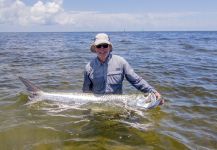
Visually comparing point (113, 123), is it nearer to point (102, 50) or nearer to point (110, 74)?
point (110, 74)

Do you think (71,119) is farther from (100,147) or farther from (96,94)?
(100,147)

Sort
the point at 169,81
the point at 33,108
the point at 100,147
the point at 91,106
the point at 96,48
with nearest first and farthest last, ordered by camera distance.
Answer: the point at 100,147 < the point at 96,48 < the point at 91,106 < the point at 33,108 < the point at 169,81

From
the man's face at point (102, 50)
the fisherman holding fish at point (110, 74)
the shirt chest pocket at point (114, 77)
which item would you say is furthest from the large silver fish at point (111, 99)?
the man's face at point (102, 50)

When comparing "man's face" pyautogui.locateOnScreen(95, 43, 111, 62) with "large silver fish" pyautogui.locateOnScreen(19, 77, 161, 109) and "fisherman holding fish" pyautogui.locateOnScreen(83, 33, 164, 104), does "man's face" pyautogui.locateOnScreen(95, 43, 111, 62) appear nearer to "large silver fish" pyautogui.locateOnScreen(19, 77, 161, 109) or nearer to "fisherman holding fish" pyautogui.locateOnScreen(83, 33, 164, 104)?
"fisherman holding fish" pyautogui.locateOnScreen(83, 33, 164, 104)

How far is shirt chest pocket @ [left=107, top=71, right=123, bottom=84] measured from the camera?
7781mm

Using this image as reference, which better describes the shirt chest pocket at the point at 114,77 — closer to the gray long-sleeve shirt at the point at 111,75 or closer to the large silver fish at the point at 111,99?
the gray long-sleeve shirt at the point at 111,75

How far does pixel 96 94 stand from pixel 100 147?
4.55 feet

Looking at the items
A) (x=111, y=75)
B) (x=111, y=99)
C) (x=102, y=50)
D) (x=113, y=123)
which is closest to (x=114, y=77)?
(x=111, y=75)

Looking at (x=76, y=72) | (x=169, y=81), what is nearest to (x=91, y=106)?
(x=169, y=81)

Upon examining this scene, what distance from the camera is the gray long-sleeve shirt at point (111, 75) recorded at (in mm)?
7750

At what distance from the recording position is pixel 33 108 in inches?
380

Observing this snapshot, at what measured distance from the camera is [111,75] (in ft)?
25.6

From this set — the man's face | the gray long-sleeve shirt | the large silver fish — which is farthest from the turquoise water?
the man's face

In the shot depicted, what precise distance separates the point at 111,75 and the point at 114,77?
0.30ft
